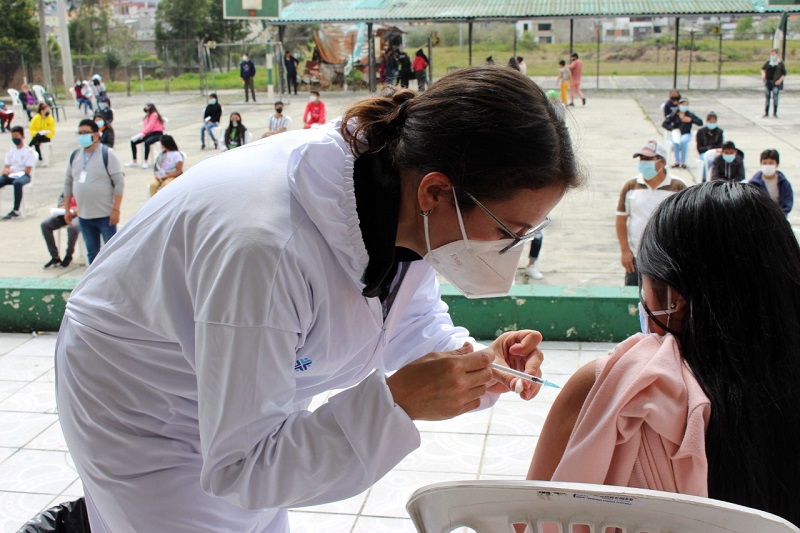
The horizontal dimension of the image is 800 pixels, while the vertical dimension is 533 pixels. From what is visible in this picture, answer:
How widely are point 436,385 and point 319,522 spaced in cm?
221

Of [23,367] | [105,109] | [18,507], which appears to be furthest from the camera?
[105,109]

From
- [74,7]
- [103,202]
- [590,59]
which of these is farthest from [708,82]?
[74,7]

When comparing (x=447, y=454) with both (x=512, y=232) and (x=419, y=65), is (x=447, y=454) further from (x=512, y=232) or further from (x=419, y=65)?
(x=419, y=65)

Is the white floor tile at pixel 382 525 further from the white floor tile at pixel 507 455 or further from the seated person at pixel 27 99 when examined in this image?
the seated person at pixel 27 99

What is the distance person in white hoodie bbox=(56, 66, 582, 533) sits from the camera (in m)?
1.36

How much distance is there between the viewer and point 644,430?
151cm

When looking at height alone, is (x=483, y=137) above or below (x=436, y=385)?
above

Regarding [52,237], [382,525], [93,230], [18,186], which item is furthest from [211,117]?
[382,525]

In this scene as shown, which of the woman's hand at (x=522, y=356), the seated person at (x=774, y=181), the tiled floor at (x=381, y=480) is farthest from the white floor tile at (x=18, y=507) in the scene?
the seated person at (x=774, y=181)

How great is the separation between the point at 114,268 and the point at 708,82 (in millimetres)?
30418

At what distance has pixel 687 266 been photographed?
1.59m

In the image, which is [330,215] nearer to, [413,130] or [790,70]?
[413,130]

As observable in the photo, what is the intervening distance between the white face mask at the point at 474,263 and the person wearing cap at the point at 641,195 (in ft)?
15.9

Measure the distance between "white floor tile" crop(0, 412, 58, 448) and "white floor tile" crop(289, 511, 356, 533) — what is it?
1.50 metres
